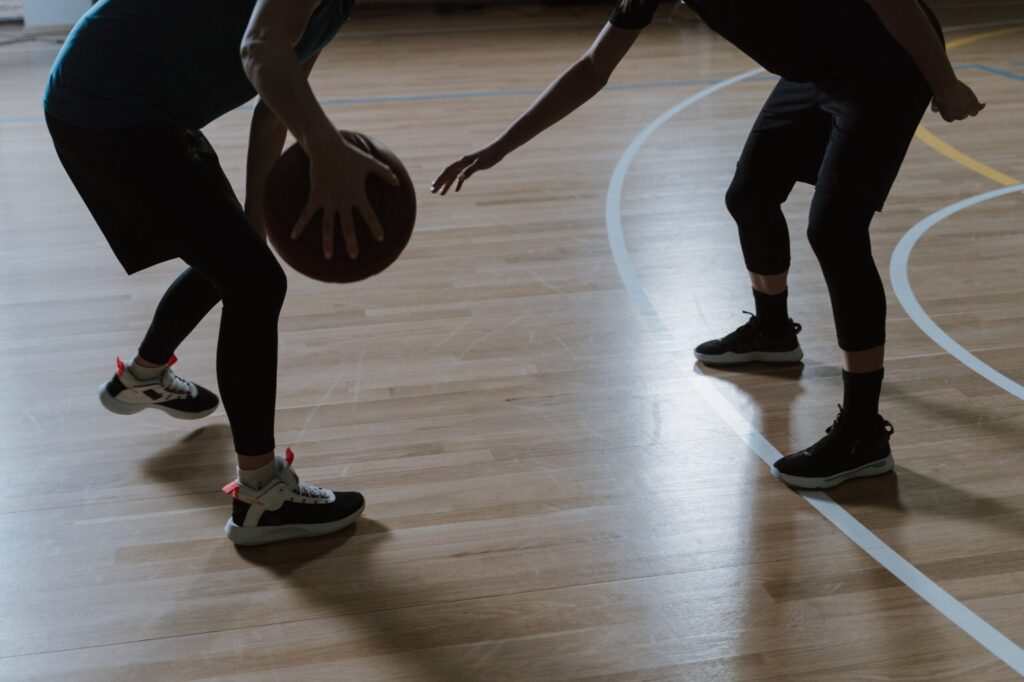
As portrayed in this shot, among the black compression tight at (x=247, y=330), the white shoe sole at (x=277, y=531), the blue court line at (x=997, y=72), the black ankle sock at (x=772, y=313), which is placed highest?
the black compression tight at (x=247, y=330)

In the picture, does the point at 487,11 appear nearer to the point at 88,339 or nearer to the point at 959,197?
the point at 959,197

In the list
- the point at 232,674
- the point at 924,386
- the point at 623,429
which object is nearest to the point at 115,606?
the point at 232,674

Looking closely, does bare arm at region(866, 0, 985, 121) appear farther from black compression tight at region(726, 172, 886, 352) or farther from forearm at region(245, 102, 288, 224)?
forearm at region(245, 102, 288, 224)

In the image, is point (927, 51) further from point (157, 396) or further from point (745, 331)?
point (157, 396)

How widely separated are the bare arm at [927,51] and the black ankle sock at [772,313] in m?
0.92

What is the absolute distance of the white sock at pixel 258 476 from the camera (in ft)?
7.89

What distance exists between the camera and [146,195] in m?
2.17

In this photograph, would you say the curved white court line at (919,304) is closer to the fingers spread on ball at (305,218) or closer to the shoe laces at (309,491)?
the shoe laces at (309,491)

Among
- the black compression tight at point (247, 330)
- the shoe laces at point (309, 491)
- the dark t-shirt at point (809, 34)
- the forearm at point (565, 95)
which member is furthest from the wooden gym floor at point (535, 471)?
the dark t-shirt at point (809, 34)

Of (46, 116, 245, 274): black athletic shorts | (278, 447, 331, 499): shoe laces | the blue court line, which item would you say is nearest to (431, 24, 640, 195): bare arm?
(46, 116, 245, 274): black athletic shorts

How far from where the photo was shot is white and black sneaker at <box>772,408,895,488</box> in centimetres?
260

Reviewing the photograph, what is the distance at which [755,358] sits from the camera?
→ 10.7 ft

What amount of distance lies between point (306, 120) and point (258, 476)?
941 mm

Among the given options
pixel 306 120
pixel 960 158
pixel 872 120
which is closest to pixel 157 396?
pixel 306 120
